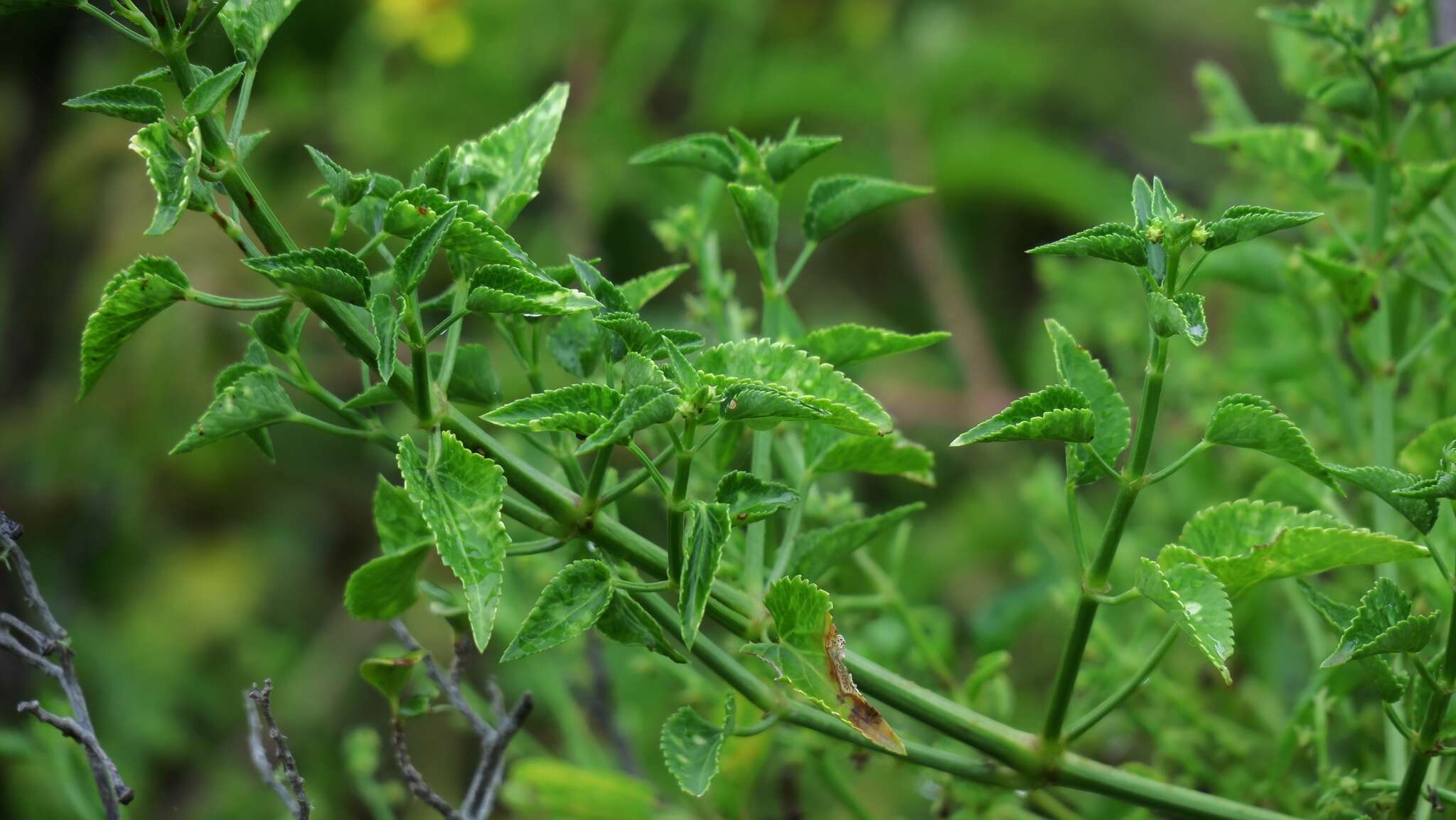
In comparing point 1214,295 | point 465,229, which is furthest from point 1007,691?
point 1214,295

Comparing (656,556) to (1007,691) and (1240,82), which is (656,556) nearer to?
(1007,691)

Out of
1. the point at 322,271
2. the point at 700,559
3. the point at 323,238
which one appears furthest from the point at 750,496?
the point at 323,238

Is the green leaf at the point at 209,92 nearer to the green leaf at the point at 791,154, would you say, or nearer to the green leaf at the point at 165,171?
the green leaf at the point at 165,171

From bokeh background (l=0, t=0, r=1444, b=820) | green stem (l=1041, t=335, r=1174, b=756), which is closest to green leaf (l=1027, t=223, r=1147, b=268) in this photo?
green stem (l=1041, t=335, r=1174, b=756)

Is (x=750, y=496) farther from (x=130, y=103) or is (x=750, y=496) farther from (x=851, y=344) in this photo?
→ (x=130, y=103)

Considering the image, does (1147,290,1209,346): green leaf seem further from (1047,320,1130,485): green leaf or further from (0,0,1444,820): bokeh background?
(0,0,1444,820): bokeh background

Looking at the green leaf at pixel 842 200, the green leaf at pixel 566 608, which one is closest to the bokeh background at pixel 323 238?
the green leaf at pixel 842 200
